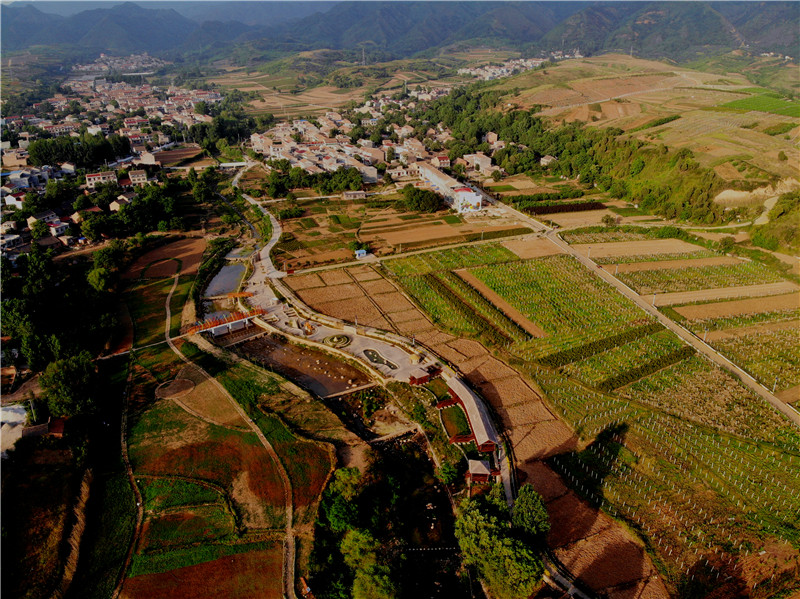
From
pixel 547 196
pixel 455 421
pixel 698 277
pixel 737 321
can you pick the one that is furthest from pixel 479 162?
pixel 455 421

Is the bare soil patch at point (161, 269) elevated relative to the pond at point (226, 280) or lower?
elevated

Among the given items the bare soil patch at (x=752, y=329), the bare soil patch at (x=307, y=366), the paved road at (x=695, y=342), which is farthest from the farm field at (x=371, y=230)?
the bare soil patch at (x=752, y=329)

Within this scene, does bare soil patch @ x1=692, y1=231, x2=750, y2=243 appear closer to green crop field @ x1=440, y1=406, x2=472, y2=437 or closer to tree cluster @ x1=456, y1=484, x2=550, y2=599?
green crop field @ x1=440, y1=406, x2=472, y2=437

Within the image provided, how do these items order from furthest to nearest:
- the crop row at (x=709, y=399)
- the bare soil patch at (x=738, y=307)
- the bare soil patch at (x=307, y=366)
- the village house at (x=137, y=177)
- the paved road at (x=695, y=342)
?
the village house at (x=137, y=177)
the bare soil patch at (x=738, y=307)
the bare soil patch at (x=307, y=366)
the paved road at (x=695, y=342)
the crop row at (x=709, y=399)

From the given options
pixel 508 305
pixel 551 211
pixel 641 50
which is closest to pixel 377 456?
pixel 508 305

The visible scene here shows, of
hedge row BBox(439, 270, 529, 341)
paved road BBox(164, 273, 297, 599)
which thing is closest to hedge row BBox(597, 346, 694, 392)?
hedge row BBox(439, 270, 529, 341)

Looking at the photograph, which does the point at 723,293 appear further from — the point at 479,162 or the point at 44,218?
the point at 44,218

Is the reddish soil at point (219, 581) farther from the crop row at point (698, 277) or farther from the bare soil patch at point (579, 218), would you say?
the bare soil patch at point (579, 218)
